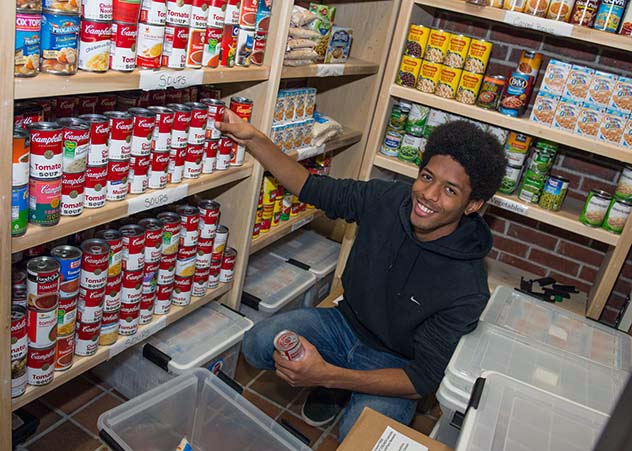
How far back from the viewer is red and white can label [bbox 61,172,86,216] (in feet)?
4.75

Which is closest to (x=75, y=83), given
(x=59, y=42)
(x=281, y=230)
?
(x=59, y=42)

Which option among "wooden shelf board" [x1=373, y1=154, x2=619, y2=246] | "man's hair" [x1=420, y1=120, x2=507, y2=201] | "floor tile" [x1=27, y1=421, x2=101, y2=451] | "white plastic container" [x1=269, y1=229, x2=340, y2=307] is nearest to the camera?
"man's hair" [x1=420, y1=120, x2=507, y2=201]

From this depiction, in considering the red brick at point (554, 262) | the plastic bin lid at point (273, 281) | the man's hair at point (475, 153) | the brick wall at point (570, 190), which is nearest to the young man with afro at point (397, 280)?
the man's hair at point (475, 153)

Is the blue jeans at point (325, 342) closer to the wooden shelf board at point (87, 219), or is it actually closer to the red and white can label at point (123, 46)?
the wooden shelf board at point (87, 219)

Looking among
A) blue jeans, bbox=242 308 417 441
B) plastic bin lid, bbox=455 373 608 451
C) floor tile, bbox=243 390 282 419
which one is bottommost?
floor tile, bbox=243 390 282 419

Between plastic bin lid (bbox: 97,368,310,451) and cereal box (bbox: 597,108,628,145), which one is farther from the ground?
cereal box (bbox: 597,108,628,145)

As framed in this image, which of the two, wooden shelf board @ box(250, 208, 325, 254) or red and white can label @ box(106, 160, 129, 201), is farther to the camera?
wooden shelf board @ box(250, 208, 325, 254)

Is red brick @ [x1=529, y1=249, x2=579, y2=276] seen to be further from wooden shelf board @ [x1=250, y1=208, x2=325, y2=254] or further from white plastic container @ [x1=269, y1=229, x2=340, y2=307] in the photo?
wooden shelf board @ [x1=250, y1=208, x2=325, y2=254]

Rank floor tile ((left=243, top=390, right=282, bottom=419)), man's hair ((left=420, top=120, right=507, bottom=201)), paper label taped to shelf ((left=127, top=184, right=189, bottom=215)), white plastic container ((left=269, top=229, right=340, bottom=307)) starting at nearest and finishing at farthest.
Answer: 1. paper label taped to shelf ((left=127, top=184, right=189, bottom=215))
2. man's hair ((left=420, top=120, right=507, bottom=201))
3. floor tile ((left=243, top=390, right=282, bottom=419))
4. white plastic container ((left=269, top=229, right=340, bottom=307))

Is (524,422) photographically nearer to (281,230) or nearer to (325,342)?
(325,342)

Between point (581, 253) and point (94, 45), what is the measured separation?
251cm

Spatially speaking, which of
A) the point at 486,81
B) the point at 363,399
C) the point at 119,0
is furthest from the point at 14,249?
the point at 486,81

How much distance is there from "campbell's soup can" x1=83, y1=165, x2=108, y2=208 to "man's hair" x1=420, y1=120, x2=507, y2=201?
994 mm

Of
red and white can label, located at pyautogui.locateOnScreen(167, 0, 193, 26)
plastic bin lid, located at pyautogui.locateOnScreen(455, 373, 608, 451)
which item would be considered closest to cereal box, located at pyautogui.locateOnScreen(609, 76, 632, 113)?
plastic bin lid, located at pyautogui.locateOnScreen(455, 373, 608, 451)
